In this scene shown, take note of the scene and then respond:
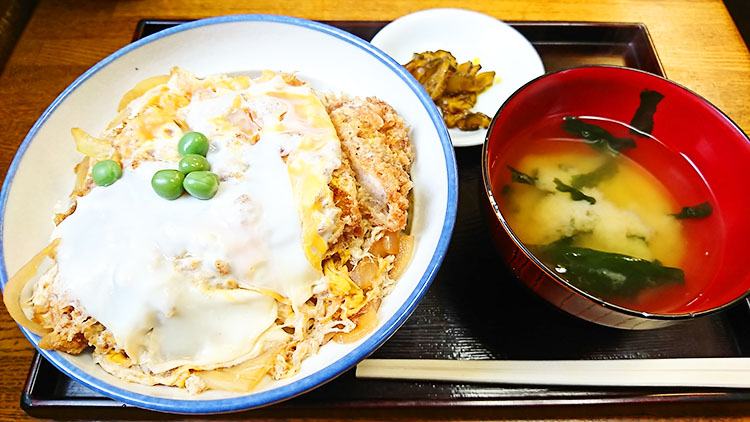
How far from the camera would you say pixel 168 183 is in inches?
59.5

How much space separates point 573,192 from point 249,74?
59.5 inches

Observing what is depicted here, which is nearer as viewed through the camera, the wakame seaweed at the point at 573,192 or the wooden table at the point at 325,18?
the wakame seaweed at the point at 573,192

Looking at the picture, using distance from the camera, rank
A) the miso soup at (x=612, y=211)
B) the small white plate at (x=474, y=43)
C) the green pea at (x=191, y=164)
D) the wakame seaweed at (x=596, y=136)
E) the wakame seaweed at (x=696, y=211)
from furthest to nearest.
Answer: the small white plate at (x=474, y=43)
the wakame seaweed at (x=596, y=136)
the wakame seaweed at (x=696, y=211)
the miso soup at (x=612, y=211)
the green pea at (x=191, y=164)

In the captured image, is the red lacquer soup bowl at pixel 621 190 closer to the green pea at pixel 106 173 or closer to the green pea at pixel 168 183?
the green pea at pixel 168 183

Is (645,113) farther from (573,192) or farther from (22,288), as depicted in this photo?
(22,288)

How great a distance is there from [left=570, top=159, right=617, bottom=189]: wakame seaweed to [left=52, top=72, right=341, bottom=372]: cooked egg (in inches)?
38.9

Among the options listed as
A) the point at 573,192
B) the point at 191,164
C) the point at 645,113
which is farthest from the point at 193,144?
the point at 645,113

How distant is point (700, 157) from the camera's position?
1.92m

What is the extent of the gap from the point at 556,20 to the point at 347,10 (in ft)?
4.08

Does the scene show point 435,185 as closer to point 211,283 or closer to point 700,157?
point 211,283

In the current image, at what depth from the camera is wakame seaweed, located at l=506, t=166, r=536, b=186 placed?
1.90 meters

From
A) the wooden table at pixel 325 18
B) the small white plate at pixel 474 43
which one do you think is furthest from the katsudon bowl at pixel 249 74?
the wooden table at pixel 325 18

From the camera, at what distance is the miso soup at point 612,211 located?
5.50ft

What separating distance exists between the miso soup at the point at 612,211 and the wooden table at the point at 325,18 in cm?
101
